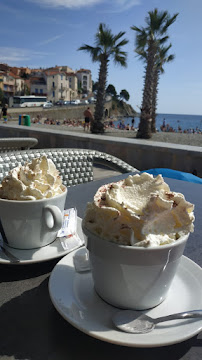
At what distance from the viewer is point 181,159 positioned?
466 cm

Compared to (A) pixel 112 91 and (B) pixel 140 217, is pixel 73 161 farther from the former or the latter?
(A) pixel 112 91

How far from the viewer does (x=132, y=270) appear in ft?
1.89

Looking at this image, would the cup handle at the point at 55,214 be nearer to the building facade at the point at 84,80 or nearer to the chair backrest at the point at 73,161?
the chair backrest at the point at 73,161

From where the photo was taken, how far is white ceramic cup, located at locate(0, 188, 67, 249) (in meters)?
0.81

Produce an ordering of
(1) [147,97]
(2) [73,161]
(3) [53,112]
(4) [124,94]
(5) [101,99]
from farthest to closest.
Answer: (4) [124,94] → (3) [53,112] → (5) [101,99] → (1) [147,97] → (2) [73,161]

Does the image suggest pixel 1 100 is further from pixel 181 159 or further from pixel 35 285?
pixel 35 285

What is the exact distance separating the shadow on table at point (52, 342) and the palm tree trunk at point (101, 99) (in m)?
16.8

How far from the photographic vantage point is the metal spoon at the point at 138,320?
0.55m

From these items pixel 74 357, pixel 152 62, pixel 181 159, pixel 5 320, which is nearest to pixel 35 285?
pixel 5 320

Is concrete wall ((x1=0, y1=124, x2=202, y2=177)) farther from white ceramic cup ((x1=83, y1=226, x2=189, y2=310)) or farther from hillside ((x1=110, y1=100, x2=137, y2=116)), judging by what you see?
hillside ((x1=110, y1=100, x2=137, y2=116))

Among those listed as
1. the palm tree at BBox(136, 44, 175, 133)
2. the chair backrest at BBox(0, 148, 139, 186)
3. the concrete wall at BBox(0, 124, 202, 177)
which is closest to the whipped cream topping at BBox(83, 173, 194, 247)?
the chair backrest at BBox(0, 148, 139, 186)

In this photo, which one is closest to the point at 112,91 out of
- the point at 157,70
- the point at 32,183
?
the point at 157,70

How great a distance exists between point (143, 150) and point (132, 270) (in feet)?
15.7

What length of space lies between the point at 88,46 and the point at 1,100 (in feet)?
133
